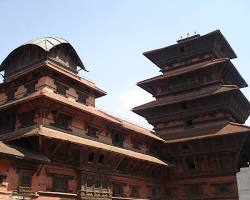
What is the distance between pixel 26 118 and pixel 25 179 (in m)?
4.29

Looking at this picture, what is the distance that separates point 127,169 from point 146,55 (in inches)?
524

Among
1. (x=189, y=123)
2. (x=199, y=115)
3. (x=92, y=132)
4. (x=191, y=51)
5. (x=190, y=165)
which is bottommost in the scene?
(x=190, y=165)

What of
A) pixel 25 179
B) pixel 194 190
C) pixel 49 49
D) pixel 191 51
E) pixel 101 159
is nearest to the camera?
pixel 25 179

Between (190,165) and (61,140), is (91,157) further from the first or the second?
(190,165)

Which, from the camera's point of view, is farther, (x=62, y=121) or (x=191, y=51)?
(x=191, y=51)

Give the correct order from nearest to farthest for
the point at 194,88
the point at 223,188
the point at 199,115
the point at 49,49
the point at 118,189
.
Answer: the point at 118,189 < the point at 49,49 < the point at 223,188 < the point at 199,115 < the point at 194,88

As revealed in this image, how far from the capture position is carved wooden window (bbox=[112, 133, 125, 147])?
82.0ft

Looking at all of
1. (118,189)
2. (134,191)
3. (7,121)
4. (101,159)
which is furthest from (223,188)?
(7,121)

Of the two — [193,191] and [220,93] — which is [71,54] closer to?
[220,93]

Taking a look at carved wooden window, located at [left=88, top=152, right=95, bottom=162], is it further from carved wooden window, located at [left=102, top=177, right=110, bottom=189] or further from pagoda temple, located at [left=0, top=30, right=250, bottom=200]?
carved wooden window, located at [left=102, top=177, right=110, bottom=189]

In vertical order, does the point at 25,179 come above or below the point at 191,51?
below

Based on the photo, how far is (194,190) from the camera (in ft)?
88.9

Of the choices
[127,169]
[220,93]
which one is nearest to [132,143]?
[127,169]

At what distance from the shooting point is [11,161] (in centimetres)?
1722
